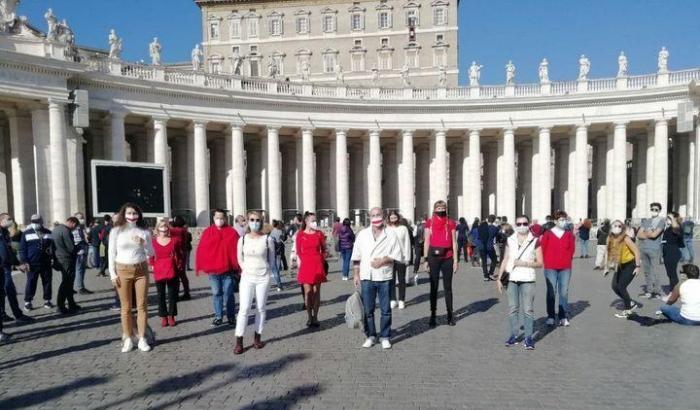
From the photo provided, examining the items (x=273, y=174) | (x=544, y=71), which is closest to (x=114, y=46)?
(x=273, y=174)

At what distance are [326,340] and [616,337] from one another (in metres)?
5.17

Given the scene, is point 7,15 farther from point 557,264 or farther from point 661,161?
point 661,161

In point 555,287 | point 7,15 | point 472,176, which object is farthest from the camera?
point 472,176

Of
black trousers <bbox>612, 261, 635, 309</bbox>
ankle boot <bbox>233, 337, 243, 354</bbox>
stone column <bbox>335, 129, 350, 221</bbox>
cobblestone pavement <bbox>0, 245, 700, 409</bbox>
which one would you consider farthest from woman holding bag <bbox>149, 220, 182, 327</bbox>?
stone column <bbox>335, 129, 350, 221</bbox>

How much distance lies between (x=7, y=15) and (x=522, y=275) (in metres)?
29.8

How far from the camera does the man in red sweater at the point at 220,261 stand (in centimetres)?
959

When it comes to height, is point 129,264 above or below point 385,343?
above

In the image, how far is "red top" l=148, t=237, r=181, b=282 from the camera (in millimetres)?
9625

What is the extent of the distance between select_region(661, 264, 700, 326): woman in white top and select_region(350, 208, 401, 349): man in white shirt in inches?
224

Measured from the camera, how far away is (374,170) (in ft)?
127

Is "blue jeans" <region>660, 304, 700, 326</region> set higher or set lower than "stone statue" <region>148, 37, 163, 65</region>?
lower

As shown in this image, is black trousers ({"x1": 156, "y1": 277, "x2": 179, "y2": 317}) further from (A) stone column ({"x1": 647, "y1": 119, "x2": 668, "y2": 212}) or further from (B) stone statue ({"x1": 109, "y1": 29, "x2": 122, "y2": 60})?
(A) stone column ({"x1": 647, "y1": 119, "x2": 668, "y2": 212})

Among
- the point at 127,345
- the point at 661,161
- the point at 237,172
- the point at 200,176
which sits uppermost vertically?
the point at 661,161

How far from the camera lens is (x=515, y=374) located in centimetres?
668
